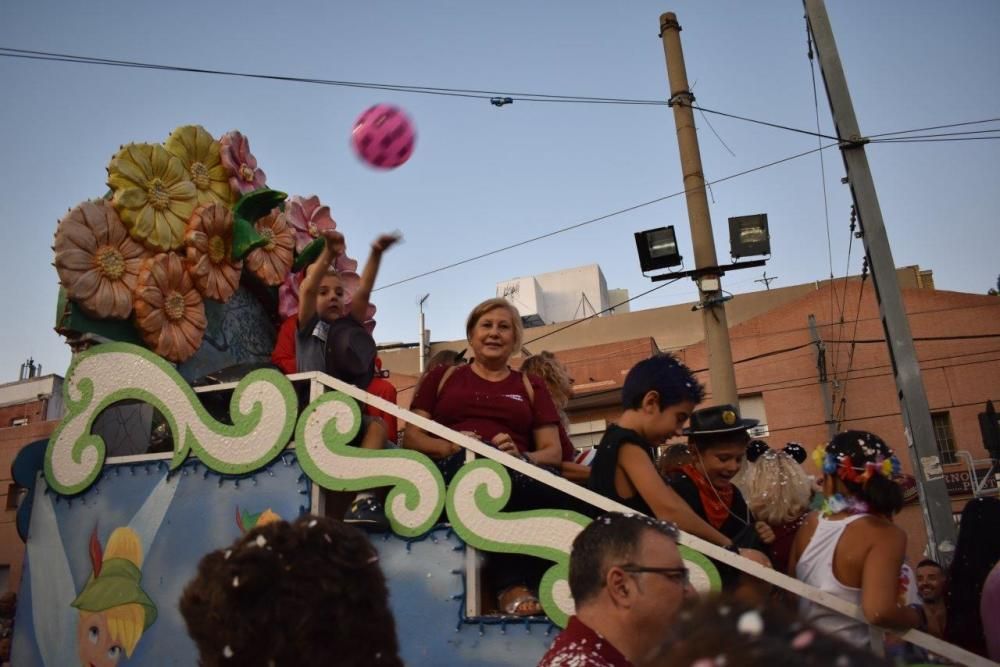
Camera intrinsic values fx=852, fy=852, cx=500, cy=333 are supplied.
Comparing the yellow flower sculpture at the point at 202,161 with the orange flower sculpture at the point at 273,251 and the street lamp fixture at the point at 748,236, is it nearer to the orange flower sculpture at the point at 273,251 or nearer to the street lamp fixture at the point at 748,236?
the orange flower sculpture at the point at 273,251

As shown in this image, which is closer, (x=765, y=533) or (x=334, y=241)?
(x=765, y=533)

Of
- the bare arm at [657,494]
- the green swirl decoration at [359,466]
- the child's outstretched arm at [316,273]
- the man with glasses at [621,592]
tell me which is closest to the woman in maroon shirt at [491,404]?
the green swirl decoration at [359,466]

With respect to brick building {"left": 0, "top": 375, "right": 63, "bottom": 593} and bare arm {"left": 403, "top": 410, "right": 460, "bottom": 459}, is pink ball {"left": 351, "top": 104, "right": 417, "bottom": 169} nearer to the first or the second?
bare arm {"left": 403, "top": 410, "right": 460, "bottom": 459}

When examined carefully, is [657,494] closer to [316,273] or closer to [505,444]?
[505,444]

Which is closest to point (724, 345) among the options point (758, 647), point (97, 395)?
point (97, 395)

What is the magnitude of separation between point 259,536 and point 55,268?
13.0 feet

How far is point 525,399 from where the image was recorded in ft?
16.1

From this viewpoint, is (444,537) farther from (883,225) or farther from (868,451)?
(883,225)

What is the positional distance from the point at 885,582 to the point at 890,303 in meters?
4.44

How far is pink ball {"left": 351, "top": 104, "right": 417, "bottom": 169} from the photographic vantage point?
554 cm

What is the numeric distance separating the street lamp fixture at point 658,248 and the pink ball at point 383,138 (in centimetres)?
490

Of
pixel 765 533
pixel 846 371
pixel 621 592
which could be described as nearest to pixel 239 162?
pixel 765 533

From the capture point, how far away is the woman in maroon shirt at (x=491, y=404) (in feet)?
14.9

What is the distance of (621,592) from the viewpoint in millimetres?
2355
